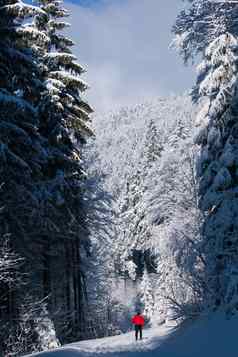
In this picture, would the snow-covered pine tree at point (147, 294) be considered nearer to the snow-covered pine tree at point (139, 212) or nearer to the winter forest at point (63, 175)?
the snow-covered pine tree at point (139, 212)

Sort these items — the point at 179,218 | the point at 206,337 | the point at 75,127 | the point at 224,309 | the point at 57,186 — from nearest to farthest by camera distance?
the point at 206,337 → the point at 224,309 → the point at 57,186 → the point at 75,127 → the point at 179,218

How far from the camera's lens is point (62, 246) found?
24578 millimetres

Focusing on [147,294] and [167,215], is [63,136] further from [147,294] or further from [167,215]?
[147,294]

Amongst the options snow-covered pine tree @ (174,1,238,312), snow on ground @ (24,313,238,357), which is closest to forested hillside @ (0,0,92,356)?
snow on ground @ (24,313,238,357)

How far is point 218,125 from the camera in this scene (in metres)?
17.1

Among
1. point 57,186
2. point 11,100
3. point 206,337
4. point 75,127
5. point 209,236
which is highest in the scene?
point 75,127

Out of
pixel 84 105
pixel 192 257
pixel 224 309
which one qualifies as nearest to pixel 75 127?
pixel 84 105

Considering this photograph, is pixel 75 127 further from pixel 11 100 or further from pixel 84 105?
pixel 11 100

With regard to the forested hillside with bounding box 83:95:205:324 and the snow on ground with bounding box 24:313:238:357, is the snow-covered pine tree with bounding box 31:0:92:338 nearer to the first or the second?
the forested hillside with bounding box 83:95:205:324

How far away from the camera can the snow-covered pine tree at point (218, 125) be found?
16047mm

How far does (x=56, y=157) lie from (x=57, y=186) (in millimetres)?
1397

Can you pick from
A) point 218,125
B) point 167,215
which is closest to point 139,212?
point 167,215

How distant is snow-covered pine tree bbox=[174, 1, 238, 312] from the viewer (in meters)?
16.0

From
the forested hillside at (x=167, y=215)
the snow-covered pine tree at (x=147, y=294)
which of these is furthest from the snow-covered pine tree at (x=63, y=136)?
the snow-covered pine tree at (x=147, y=294)
